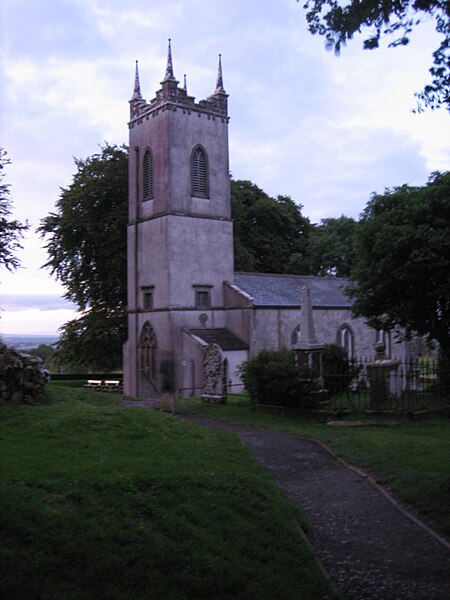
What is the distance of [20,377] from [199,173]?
22096mm

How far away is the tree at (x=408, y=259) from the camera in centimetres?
1806

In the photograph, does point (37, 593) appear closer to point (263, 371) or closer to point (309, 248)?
point (263, 371)

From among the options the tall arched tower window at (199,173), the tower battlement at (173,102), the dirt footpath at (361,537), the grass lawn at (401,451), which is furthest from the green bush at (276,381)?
the tower battlement at (173,102)

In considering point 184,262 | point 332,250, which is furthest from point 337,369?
point 332,250

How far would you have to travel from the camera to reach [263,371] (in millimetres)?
19781

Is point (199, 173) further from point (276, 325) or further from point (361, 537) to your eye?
point (361, 537)

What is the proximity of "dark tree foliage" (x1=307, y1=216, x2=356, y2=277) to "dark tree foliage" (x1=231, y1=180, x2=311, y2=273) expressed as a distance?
1319 millimetres

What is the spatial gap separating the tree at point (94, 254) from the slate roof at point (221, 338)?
768 cm

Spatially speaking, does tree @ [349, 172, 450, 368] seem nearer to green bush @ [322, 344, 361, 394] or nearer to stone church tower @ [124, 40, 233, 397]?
green bush @ [322, 344, 361, 394]

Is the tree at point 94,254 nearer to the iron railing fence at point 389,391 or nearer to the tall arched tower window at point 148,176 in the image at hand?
the tall arched tower window at point 148,176

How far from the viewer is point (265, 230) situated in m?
46.4

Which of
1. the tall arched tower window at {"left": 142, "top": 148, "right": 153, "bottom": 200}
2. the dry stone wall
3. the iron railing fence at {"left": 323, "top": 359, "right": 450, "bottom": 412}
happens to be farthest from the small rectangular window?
the dry stone wall

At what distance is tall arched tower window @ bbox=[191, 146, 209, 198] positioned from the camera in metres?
31.5

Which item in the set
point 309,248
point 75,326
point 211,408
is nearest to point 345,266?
point 309,248
